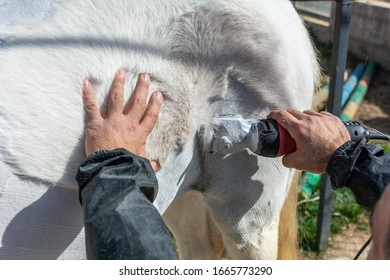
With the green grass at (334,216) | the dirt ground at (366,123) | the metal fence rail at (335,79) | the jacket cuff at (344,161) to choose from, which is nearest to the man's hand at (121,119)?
the jacket cuff at (344,161)

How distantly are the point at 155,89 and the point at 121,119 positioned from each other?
0.13 metres

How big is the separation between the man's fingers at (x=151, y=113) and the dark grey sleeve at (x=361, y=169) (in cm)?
38

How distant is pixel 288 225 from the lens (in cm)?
171

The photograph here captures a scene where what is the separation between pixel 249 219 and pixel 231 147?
0.28m

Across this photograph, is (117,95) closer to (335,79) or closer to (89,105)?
(89,105)

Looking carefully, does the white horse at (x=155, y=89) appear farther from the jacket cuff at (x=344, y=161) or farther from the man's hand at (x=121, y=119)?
the jacket cuff at (x=344, y=161)

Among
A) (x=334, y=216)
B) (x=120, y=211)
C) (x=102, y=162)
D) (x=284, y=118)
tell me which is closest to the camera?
(x=120, y=211)

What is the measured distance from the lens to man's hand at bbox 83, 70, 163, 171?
1.07m

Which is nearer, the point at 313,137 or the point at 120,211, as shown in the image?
the point at 120,211

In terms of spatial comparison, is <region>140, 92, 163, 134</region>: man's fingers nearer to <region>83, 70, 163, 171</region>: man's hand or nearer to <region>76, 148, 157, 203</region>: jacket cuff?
<region>83, 70, 163, 171</region>: man's hand

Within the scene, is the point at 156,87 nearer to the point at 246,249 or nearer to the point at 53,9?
the point at 53,9

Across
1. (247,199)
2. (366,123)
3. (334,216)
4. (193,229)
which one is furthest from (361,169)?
(366,123)

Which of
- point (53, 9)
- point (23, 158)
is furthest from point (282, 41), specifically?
point (23, 158)
